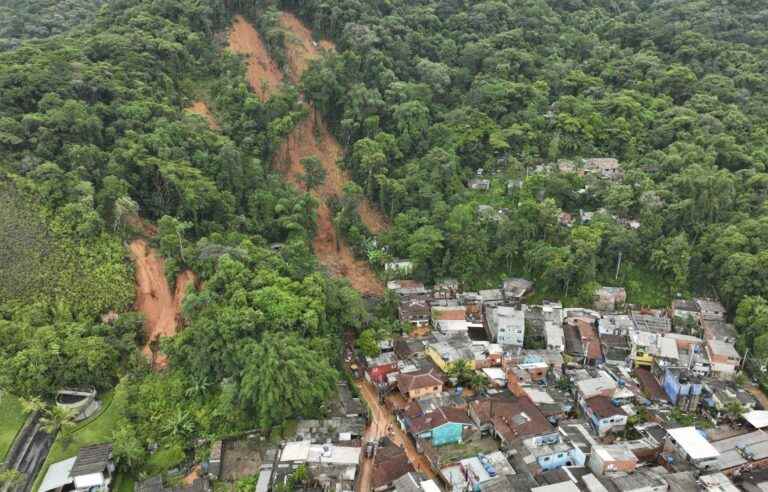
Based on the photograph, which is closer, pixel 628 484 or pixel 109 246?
pixel 628 484

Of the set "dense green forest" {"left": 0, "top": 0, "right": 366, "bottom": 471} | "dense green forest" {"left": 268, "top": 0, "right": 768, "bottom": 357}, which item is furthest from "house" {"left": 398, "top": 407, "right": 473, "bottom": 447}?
"dense green forest" {"left": 268, "top": 0, "right": 768, "bottom": 357}

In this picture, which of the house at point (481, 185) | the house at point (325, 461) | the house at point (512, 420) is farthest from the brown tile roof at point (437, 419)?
the house at point (481, 185)

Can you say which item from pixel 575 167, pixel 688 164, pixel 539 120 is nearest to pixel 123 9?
pixel 539 120

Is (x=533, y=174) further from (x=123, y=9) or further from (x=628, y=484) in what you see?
(x=123, y=9)

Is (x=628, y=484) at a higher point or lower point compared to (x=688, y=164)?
lower

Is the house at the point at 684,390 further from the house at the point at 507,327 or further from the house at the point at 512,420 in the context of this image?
the house at the point at 507,327

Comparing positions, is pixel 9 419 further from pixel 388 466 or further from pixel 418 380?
pixel 418 380
